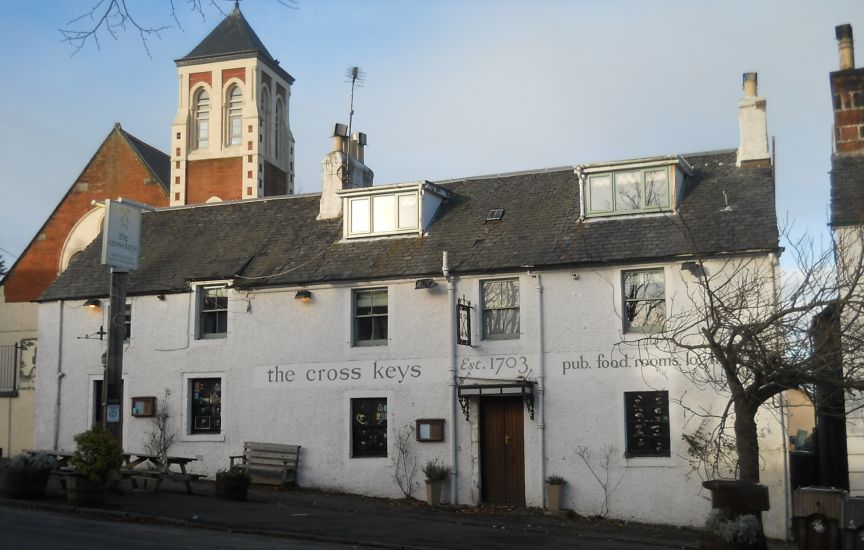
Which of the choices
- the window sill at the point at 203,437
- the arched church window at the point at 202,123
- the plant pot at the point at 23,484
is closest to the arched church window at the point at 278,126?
the arched church window at the point at 202,123

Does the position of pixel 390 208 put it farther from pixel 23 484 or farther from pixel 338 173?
pixel 23 484

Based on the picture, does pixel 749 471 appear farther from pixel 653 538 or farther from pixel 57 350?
pixel 57 350

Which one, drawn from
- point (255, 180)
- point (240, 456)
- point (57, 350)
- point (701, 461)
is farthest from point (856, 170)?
point (255, 180)

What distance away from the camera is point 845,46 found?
22.3 meters

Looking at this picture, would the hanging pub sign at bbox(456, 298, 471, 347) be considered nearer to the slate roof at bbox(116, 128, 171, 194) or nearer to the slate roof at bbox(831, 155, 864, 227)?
the slate roof at bbox(831, 155, 864, 227)

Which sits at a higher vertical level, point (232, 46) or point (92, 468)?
point (232, 46)

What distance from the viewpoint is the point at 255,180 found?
41.7 m

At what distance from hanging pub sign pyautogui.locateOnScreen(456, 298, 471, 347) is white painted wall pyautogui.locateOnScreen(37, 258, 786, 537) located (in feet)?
0.86

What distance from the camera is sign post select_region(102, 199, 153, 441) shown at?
2070cm

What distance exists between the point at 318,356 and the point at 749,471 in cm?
1165

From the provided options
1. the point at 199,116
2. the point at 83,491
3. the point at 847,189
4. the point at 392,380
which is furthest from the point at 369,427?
the point at 199,116

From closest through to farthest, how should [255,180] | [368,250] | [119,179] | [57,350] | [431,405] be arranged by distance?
[431,405]
[368,250]
[57,350]
[119,179]
[255,180]

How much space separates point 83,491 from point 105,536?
3.65 meters

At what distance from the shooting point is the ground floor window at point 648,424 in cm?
2141
